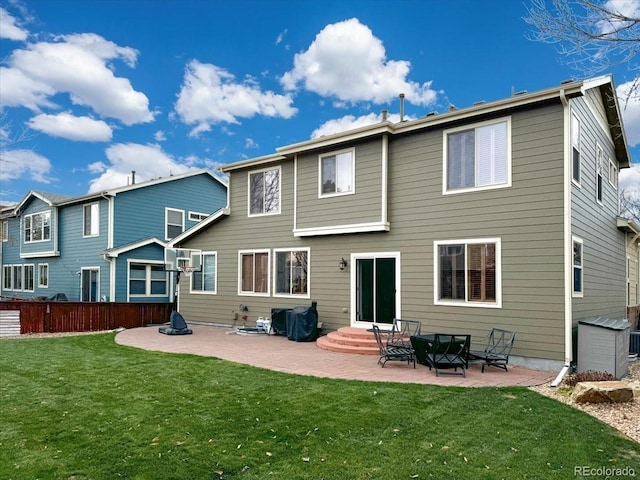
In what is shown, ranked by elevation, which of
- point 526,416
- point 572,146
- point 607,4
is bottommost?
point 526,416

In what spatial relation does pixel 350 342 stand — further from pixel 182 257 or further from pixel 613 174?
pixel 613 174

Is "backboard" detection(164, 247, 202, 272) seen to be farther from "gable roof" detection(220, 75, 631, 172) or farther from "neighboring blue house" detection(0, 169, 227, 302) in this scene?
"neighboring blue house" detection(0, 169, 227, 302)

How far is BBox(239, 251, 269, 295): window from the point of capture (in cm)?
1402

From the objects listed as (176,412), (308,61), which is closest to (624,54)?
(176,412)

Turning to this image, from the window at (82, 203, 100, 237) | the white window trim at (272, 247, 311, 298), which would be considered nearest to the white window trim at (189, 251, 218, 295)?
the white window trim at (272, 247, 311, 298)

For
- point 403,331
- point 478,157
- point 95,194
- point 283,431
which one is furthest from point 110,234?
point 283,431

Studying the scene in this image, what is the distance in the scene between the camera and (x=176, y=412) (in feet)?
18.4

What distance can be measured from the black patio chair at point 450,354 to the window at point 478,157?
139 inches

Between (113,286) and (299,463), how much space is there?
55.1ft

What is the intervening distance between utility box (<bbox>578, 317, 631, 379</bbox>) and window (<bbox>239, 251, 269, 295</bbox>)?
873cm

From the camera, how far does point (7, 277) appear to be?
1039 inches

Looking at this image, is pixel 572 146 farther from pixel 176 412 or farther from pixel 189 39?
pixel 189 39

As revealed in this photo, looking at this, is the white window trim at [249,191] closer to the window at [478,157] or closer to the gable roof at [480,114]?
the gable roof at [480,114]

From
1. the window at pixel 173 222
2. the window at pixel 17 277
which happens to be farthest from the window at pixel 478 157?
the window at pixel 17 277
